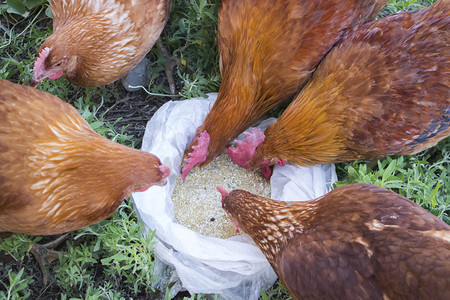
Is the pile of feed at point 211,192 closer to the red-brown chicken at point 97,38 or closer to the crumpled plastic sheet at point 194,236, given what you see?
the crumpled plastic sheet at point 194,236

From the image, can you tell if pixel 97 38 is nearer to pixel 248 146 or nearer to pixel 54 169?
pixel 54 169

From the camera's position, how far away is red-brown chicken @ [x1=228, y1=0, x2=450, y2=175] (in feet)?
5.90

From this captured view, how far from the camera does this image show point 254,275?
6.14 ft

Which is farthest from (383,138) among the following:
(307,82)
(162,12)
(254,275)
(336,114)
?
(162,12)

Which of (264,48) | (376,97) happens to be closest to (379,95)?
(376,97)

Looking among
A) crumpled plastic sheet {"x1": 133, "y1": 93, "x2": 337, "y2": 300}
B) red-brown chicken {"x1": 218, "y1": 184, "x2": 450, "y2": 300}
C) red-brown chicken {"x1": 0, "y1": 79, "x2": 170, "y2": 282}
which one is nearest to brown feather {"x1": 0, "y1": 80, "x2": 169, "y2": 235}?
red-brown chicken {"x1": 0, "y1": 79, "x2": 170, "y2": 282}

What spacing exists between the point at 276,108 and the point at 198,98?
48cm

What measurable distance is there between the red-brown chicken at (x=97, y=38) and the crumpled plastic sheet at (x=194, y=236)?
1.21 ft

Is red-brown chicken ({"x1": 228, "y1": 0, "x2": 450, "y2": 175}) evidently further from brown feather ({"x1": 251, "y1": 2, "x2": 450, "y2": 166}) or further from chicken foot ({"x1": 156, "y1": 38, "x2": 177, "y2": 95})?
chicken foot ({"x1": 156, "y1": 38, "x2": 177, "y2": 95})

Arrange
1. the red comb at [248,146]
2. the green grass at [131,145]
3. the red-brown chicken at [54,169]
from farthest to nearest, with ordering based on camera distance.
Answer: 1. the red comb at [248,146]
2. the green grass at [131,145]
3. the red-brown chicken at [54,169]

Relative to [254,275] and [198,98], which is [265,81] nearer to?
[198,98]

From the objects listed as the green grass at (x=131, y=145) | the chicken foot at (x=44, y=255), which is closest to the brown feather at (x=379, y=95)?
the green grass at (x=131, y=145)

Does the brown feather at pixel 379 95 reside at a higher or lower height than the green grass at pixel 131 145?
higher

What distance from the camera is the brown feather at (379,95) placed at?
1796 millimetres
